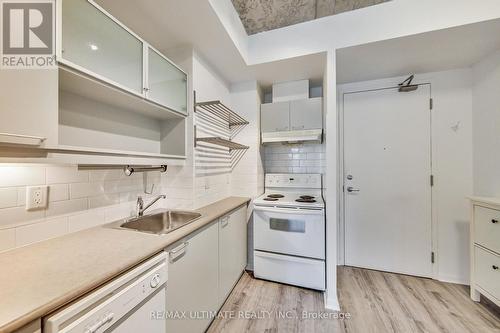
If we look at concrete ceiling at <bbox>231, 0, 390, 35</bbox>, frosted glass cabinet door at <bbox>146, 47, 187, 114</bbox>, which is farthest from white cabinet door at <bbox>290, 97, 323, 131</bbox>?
frosted glass cabinet door at <bbox>146, 47, 187, 114</bbox>

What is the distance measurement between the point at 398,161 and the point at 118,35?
2858mm

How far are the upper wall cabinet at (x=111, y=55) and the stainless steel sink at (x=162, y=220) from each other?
853mm

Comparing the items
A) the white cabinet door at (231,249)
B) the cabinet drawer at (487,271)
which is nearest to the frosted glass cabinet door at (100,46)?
the white cabinet door at (231,249)

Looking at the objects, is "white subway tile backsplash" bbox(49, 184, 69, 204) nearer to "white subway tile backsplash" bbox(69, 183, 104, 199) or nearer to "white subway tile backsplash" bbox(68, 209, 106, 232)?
"white subway tile backsplash" bbox(69, 183, 104, 199)

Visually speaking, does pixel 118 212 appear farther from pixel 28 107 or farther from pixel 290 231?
pixel 290 231

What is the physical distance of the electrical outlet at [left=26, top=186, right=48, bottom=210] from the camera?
104cm

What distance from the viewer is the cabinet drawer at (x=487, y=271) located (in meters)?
1.62

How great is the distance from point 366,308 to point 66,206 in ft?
7.99

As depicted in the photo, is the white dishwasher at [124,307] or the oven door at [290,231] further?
the oven door at [290,231]

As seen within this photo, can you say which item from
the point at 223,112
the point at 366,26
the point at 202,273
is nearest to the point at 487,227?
the point at 366,26

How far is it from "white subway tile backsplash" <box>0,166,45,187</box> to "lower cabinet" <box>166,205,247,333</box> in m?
0.80

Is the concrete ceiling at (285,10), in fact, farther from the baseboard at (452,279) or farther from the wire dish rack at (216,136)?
the baseboard at (452,279)

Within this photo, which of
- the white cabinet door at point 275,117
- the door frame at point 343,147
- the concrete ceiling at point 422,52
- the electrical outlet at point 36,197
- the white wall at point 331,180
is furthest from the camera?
the white cabinet door at point 275,117

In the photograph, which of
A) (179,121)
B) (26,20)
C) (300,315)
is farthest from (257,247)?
(26,20)
